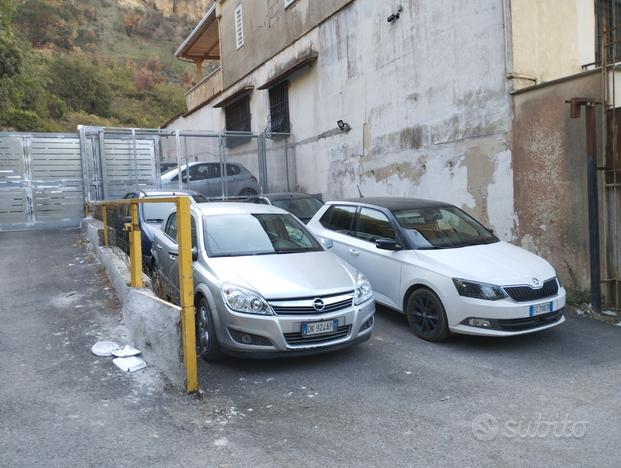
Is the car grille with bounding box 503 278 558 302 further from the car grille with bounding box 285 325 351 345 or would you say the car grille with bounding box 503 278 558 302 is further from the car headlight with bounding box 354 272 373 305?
the car grille with bounding box 285 325 351 345

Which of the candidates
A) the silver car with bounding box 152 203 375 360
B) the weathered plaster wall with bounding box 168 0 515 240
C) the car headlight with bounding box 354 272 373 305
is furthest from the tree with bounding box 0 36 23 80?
the car headlight with bounding box 354 272 373 305

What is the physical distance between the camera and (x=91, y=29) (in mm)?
47219

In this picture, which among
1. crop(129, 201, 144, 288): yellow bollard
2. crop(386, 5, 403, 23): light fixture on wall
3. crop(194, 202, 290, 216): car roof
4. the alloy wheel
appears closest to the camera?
crop(129, 201, 144, 288): yellow bollard

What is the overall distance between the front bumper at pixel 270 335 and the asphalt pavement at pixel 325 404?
25 centimetres

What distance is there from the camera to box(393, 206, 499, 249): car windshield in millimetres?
6418

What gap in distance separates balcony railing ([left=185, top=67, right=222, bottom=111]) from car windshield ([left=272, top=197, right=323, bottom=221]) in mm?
11250

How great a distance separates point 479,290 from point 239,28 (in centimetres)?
1630

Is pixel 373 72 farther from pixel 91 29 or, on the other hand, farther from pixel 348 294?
pixel 91 29

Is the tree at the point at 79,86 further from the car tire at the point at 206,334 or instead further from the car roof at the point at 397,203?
the car tire at the point at 206,334

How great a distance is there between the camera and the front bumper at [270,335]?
4699mm

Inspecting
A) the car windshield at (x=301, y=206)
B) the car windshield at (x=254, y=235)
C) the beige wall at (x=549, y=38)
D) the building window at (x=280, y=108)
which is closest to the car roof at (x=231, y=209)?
the car windshield at (x=254, y=235)

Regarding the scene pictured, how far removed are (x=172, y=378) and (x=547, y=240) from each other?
599 centimetres

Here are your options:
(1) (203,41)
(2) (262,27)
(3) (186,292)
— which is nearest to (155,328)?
(3) (186,292)

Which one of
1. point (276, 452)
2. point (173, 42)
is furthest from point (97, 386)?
point (173, 42)
